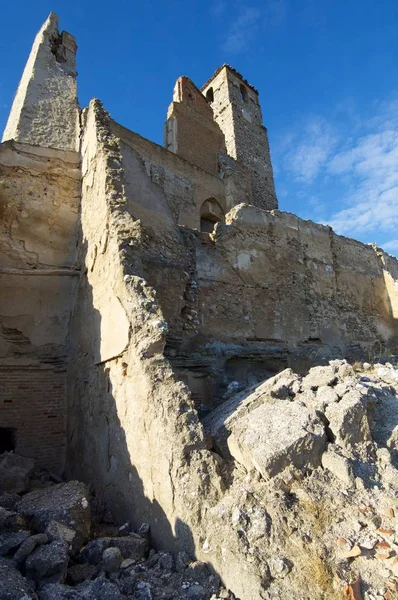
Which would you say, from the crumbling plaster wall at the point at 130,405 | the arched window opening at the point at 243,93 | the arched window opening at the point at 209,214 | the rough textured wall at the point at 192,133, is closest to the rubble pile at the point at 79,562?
the crumbling plaster wall at the point at 130,405

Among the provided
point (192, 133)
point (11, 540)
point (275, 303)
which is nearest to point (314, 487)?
point (11, 540)

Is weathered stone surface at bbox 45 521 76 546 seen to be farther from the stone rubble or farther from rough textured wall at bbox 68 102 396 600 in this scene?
rough textured wall at bbox 68 102 396 600

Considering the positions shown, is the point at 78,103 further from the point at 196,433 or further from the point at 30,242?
the point at 196,433

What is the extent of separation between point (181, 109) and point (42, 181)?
916 centimetres

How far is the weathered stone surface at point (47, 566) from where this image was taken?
246cm

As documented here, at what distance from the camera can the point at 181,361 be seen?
6.14m

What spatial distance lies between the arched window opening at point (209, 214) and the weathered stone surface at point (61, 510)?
10329 millimetres

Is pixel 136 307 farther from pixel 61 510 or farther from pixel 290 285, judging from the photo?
pixel 290 285

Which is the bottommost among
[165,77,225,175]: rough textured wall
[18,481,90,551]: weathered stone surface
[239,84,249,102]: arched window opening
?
[18,481,90,551]: weathered stone surface

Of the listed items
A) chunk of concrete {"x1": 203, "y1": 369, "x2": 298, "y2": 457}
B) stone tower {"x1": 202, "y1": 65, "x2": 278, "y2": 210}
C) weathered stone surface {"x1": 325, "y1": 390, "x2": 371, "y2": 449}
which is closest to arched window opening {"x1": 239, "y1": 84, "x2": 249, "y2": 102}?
stone tower {"x1": 202, "y1": 65, "x2": 278, "y2": 210}

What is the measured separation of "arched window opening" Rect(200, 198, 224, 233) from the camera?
12.9 meters

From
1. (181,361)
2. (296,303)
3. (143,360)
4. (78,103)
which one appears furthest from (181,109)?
(143,360)

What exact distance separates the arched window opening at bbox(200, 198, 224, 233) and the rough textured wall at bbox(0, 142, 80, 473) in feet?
19.5

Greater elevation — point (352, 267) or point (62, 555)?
point (352, 267)
